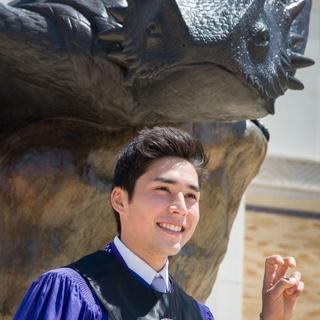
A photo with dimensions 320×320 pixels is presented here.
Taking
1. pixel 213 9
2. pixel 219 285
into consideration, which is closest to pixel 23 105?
pixel 213 9

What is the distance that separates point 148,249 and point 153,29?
552 millimetres

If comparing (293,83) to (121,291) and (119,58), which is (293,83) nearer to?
(119,58)

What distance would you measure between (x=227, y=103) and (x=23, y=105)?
51 centimetres

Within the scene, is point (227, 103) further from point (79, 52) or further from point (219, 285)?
point (219, 285)

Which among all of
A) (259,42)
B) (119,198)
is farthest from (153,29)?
(119,198)

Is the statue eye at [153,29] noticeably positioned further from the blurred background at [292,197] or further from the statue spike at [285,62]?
the blurred background at [292,197]

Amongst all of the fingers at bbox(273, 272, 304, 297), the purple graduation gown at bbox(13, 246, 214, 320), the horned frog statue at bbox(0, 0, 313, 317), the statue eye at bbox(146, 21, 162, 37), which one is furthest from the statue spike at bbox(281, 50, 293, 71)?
the purple graduation gown at bbox(13, 246, 214, 320)

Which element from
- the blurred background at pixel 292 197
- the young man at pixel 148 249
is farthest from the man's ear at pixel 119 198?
the blurred background at pixel 292 197

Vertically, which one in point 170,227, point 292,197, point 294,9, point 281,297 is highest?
point 294,9

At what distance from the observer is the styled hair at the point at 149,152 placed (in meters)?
2.04

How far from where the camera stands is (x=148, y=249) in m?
2.03

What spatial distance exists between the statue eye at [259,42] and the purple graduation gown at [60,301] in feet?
2.22

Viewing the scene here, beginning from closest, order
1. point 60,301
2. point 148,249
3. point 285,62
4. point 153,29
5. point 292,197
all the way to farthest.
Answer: point 60,301
point 148,249
point 153,29
point 285,62
point 292,197

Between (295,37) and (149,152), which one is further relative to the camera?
(295,37)
